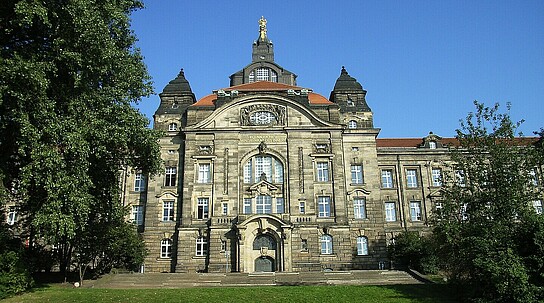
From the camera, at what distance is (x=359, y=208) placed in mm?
38438

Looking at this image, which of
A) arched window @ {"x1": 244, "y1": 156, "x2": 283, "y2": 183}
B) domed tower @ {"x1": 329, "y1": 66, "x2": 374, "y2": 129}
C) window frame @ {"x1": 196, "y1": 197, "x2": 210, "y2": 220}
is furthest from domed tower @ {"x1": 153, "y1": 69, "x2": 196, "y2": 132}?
domed tower @ {"x1": 329, "y1": 66, "x2": 374, "y2": 129}

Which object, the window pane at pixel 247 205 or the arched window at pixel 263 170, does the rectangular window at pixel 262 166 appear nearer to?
Result: the arched window at pixel 263 170

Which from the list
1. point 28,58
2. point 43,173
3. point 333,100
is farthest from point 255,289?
point 333,100

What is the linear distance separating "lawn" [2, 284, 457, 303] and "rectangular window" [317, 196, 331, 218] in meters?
13.0

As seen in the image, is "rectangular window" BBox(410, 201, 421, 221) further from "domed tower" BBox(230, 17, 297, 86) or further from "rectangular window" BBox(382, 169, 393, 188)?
"domed tower" BBox(230, 17, 297, 86)

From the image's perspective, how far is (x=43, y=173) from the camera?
19.3 meters

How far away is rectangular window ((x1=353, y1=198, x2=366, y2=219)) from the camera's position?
126ft

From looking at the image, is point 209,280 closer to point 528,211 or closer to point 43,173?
point 43,173

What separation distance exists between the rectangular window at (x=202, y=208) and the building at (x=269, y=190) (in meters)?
0.07

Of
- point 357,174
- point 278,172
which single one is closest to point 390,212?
point 357,174

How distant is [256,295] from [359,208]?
1821 centimetres

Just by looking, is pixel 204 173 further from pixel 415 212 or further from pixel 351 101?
pixel 415 212

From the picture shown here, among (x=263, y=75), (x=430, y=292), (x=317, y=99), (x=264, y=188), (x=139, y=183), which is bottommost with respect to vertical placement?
(x=430, y=292)

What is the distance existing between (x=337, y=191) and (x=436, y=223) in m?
14.0
